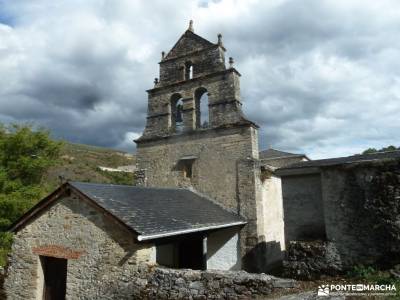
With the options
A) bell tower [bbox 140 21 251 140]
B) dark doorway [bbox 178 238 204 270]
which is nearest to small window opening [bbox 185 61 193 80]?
bell tower [bbox 140 21 251 140]

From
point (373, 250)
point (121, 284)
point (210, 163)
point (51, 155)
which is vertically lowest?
point (121, 284)

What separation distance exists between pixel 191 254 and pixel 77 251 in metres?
Result: 4.23

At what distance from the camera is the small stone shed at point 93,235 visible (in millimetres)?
7004

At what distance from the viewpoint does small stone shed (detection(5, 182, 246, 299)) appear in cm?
700

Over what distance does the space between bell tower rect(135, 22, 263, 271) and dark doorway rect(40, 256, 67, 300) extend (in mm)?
5386

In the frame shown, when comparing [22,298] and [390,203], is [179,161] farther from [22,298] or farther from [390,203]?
[390,203]

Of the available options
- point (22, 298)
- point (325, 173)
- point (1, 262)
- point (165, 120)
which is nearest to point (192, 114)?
point (165, 120)

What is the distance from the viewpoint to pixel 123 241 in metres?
7.01

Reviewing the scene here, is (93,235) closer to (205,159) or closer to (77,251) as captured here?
(77,251)

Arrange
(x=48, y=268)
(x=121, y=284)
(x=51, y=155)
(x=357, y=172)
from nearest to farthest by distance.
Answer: (x=121, y=284) → (x=357, y=172) → (x=48, y=268) → (x=51, y=155)

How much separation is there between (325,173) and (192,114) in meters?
6.37

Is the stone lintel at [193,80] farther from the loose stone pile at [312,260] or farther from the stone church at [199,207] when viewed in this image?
the loose stone pile at [312,260]

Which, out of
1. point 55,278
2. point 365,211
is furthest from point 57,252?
point 365,211

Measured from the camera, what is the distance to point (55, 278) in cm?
851
